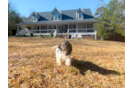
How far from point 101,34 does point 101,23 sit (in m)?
2.47

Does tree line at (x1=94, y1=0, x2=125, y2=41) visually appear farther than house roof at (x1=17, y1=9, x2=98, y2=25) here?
No

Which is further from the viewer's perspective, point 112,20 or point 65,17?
point 65,17

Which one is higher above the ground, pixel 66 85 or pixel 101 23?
pixel 101 23

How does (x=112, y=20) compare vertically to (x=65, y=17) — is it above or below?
below

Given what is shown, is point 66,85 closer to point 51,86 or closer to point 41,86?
point 51,86

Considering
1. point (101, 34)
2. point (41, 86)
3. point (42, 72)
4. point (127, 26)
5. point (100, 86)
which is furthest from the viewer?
point (101, 34)

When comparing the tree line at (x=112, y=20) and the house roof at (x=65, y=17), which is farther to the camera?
the house roof at (x=65, y=17)
